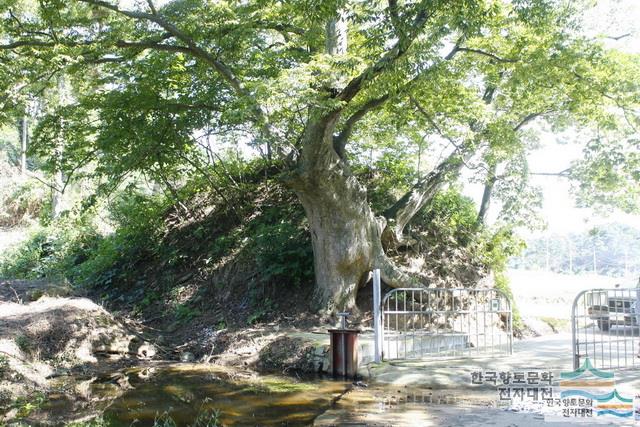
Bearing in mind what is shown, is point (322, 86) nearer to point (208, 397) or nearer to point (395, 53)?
point (395, 53)

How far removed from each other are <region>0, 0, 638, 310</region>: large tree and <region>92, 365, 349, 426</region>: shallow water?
3.79 m

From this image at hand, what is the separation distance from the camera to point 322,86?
10.7m

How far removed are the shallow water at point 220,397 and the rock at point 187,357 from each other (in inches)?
35.8

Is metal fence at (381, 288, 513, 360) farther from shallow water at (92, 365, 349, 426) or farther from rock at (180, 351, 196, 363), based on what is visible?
rock at (180, 351, 196, 363)

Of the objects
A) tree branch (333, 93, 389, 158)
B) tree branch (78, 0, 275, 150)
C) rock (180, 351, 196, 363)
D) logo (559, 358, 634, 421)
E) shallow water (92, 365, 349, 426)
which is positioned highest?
tree branch (78, 0, 275, 150)

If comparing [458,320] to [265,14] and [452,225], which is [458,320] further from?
[265,14]

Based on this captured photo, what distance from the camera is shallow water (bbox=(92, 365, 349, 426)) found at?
7062 millimetres

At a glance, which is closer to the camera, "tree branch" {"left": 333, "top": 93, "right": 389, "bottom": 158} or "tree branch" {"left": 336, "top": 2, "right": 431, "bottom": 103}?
"tree branch" {"left": 336, "top": 2, "right": 431, "bottom": 103}

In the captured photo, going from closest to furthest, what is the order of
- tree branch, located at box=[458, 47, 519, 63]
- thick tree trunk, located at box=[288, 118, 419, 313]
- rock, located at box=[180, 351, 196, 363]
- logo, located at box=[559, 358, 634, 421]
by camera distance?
logo, located at box=[559, 358, 634, 421] → rock, located at box=[180, 351, 196, 363] → thick tree trunk, located at box=[288, 118, 419, 313] → tree branch, located at box=[458, 47, 519, 63]

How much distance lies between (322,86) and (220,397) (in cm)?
593

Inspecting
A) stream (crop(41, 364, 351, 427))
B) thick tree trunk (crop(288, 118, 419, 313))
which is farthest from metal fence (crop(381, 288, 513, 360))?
stream (crop(41, 364, 351, 427))

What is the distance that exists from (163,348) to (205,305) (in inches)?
103

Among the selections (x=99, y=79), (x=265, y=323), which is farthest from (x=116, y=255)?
(x=265, y=323)

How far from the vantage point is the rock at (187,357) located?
11.2 meters
